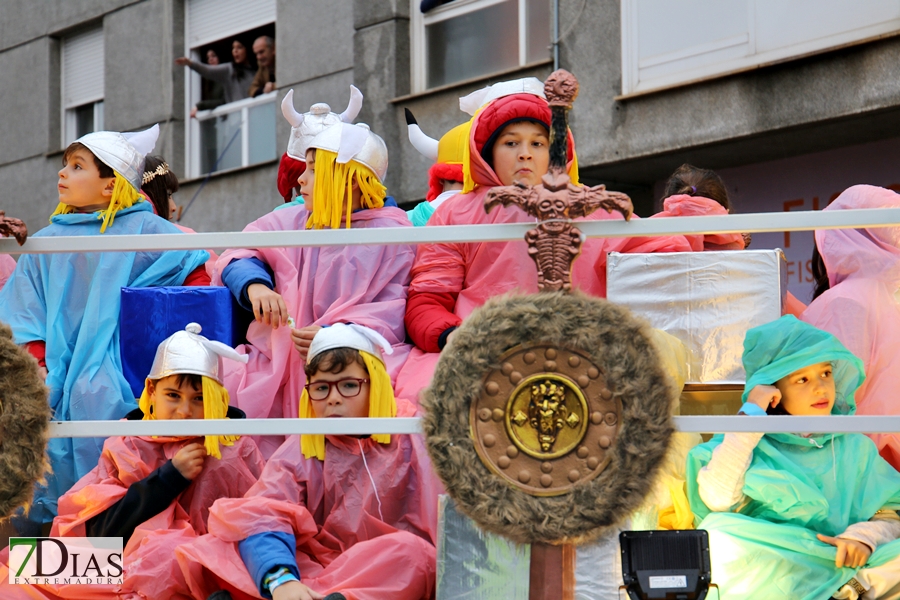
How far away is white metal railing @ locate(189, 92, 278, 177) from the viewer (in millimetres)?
9375

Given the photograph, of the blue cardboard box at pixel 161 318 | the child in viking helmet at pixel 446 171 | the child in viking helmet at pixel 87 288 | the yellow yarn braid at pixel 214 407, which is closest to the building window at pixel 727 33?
the child in viking helmet at pixel 446 171

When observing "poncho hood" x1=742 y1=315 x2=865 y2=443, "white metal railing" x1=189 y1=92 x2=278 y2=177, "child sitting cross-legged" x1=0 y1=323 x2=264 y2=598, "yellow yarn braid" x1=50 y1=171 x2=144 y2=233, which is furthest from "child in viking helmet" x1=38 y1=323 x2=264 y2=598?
"white metal railing" x1=189 y1=92 x2=278 y2=177

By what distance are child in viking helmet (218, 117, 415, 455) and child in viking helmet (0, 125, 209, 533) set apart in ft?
0.98

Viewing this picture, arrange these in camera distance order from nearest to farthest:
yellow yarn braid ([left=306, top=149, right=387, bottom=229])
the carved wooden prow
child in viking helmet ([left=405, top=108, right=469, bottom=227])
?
the carved wooden prow < yellow yarn braid ([left=306, top=149, right=387, bottom=229]) < child in viking helmet ([left=405, top=108, right=469, bottom=227])

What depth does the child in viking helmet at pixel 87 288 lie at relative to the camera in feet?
11.1

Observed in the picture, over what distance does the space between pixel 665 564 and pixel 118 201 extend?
86.5 inches

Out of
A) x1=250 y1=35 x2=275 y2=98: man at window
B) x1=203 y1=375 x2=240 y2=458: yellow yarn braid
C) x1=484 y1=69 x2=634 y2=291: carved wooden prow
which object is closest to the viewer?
x1=484 y1=69 x2=634 y2=291: carved wooden prow

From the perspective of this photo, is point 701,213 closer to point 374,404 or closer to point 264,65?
point 374,404

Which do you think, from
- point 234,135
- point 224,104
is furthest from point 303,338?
point 224,104

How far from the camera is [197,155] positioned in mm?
9969

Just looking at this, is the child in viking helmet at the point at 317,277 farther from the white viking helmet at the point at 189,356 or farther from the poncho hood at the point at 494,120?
the poncho hood at the point at 494,120

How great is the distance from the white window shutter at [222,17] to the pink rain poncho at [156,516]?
21.9ft

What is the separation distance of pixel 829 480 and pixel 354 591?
1.14 metres

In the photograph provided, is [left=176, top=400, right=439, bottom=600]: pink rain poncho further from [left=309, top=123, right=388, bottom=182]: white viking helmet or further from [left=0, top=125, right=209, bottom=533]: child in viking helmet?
[left=309, top=123, right=388, bottom=182]: white viking helmet
